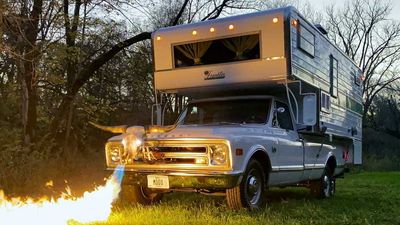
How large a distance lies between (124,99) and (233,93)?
48.6ft

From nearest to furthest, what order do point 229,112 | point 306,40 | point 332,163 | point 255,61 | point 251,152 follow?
point 251,152 → point 255,61 → point 229,112 → point 306,40 → point 332,163

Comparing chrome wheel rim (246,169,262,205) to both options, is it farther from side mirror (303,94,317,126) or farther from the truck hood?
side mirror (303,94,317,126)

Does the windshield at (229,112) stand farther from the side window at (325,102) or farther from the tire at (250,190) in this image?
the side window at (325,102)

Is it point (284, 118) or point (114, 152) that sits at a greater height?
point (284, 118)

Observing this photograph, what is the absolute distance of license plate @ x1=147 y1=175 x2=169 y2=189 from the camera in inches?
304

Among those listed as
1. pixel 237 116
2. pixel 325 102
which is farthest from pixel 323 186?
pixel 237 116

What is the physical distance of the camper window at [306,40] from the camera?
9391mm

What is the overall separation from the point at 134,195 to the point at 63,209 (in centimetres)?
174

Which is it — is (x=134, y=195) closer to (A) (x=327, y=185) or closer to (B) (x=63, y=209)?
(B) (x=63, y=209)

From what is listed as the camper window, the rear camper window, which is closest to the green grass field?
the rear camper window

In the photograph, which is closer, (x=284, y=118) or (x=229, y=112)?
(x=229, y=112)

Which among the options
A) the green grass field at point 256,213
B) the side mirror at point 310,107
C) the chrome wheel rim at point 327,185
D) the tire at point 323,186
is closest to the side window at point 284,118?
the side mirror at point 310,107

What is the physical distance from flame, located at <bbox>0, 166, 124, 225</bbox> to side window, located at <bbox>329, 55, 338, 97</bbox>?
228 inches

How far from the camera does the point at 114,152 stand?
834 centimetres
